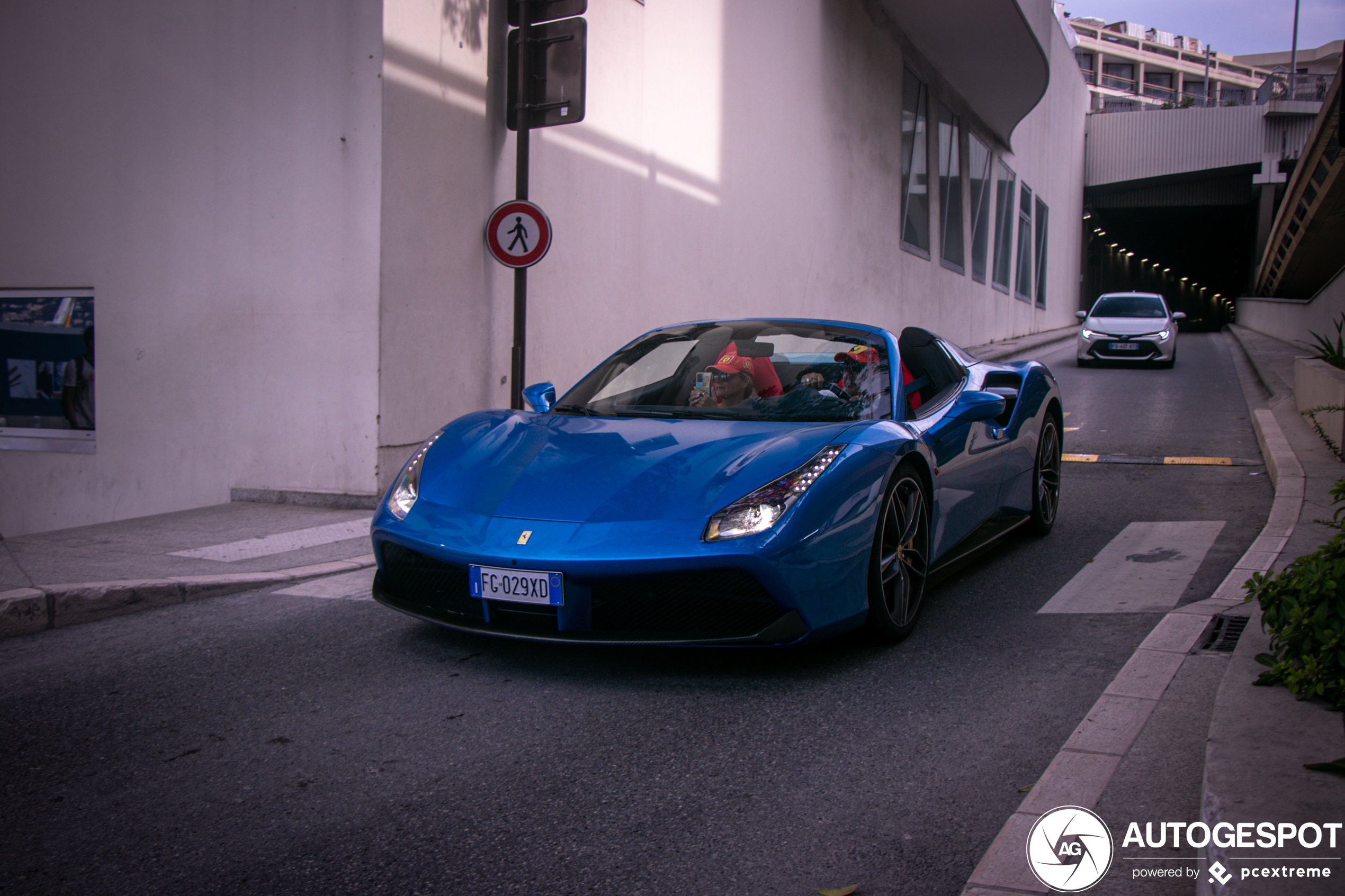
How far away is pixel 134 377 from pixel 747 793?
7338 millimetres

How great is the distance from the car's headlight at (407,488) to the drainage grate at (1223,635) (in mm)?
2742

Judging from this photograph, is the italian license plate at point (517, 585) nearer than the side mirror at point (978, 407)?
Yes

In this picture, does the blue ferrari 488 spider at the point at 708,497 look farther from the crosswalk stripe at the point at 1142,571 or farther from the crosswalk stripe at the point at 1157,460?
the crosswalk stripe at the point at 1157,460

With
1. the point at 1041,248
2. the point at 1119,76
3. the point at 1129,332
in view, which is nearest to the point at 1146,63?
the point at 1119,76

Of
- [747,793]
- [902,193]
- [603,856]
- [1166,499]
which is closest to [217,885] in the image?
[603,856]

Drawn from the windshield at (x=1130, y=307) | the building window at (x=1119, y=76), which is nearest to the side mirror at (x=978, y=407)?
the windshield at (x=1130, y=307)

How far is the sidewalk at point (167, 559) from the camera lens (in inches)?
174

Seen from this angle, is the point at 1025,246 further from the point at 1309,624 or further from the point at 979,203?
the point at 1309,624

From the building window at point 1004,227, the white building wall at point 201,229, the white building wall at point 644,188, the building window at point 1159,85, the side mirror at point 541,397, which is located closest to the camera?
the side mirror at point 541,397

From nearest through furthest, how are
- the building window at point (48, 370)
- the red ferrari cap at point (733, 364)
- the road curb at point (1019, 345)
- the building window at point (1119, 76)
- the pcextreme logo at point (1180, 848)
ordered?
1. the pcextreme logo at point (1180, 848)
2. the red ferrari cap at point (733, 364)
3. the building window at point (48, 370)
4. the road curb at point (1019, 345)
5. the building window at point (1119, 76)

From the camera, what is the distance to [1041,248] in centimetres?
3694

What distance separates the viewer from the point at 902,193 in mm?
21297

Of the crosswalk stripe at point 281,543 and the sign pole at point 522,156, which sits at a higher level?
the sign pole at point 522,156

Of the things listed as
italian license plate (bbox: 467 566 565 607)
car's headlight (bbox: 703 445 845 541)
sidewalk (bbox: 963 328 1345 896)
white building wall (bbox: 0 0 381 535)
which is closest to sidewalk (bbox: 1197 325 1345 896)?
sidewalk (bbox: 963 328 1345 896)
